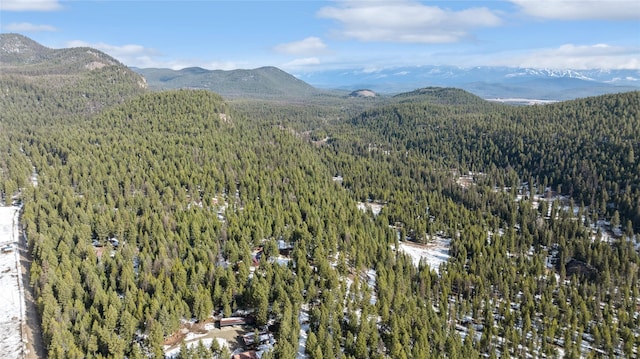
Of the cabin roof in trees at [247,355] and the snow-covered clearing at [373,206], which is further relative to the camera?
the snow-covered clearing at [373,206]

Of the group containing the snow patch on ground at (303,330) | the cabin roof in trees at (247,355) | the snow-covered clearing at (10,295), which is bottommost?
the snow patch on ground at (303,330)

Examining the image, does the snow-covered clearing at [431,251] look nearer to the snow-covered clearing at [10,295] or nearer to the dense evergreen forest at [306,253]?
the dense evergreen forest at [306,253]

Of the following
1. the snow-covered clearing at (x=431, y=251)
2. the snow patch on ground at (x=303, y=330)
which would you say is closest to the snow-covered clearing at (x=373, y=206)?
the snow-covered clearing at (x=431, y=251)

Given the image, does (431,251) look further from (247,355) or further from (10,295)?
(10,295)

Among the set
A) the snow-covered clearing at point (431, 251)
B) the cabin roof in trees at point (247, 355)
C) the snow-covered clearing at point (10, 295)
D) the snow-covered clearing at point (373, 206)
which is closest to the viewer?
the snow-covered clearing at point (10, 295)

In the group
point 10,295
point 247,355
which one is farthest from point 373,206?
point 10,295

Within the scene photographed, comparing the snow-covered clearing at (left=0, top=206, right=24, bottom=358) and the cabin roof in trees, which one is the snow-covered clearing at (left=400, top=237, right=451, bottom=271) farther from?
the snow-covered clearing at (left=0, top=206, right=24, bottom=358)

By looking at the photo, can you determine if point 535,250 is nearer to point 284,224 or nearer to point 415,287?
point 415,287
